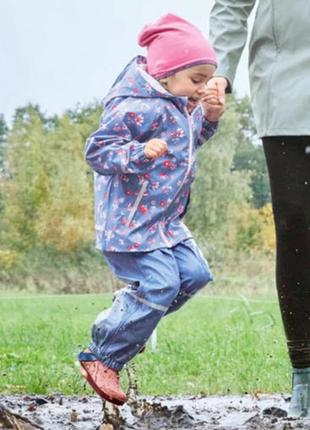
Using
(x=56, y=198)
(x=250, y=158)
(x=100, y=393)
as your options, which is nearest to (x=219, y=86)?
(x=100, y=393)

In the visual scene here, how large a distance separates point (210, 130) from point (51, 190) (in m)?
8.67

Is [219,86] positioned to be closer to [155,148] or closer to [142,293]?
[155,148]

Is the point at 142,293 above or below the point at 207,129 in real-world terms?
below

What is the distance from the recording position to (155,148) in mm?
3045

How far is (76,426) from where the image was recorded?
3.66 m

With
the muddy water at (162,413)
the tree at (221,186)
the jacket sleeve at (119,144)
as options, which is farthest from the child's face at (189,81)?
the tree at (221,186)

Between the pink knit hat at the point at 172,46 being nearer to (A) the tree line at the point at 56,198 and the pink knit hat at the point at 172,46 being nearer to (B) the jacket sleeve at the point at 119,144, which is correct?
(B) the jacket sleeve at the point at 119,144

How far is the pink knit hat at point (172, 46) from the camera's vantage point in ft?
10.6

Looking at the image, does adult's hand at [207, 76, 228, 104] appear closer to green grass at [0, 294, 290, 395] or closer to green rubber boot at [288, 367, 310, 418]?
green rubber boot at [288, 367, 310, 418]

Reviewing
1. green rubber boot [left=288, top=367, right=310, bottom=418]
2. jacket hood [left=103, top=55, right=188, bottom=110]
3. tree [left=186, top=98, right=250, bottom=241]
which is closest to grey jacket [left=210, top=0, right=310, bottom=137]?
jacket hood [left=103, top=55, right=188, bottom=110]

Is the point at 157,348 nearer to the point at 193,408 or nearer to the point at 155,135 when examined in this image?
the point at 193,408

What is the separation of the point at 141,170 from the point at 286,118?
575mm

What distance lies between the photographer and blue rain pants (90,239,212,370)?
126 inches

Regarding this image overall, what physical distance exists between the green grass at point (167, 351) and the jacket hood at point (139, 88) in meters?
1.96
